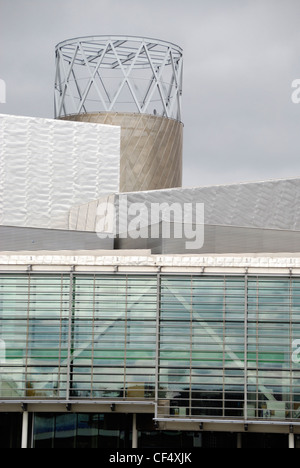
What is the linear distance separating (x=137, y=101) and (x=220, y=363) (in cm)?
4251

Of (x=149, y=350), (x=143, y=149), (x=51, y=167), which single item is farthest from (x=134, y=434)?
(x=143, y=149)

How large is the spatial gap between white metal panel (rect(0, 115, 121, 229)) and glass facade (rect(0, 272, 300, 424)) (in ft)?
79.2

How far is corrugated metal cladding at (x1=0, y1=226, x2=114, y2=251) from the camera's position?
66.0 metres

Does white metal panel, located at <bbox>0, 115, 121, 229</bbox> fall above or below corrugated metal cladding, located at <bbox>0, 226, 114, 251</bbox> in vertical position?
above

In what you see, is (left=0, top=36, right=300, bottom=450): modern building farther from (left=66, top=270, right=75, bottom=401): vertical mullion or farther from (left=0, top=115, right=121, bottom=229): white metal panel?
(left=0, top=115, right=121, bottom=229): white metal panel

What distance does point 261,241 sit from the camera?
208 ft

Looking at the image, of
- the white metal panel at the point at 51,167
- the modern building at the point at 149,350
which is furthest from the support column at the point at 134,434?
the white metal panel at the point at 51,167

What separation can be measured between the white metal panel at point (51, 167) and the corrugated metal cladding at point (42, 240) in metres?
9.44

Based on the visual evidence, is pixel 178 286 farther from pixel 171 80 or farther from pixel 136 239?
pixel 171 80

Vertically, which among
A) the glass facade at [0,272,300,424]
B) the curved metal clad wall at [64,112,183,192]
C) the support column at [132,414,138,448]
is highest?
the curved metal clad wall at [64,112,183,192]

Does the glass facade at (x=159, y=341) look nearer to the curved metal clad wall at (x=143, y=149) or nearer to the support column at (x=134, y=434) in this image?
the support column at (x=134, y=434)

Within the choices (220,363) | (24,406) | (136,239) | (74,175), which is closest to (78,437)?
(24,406)
